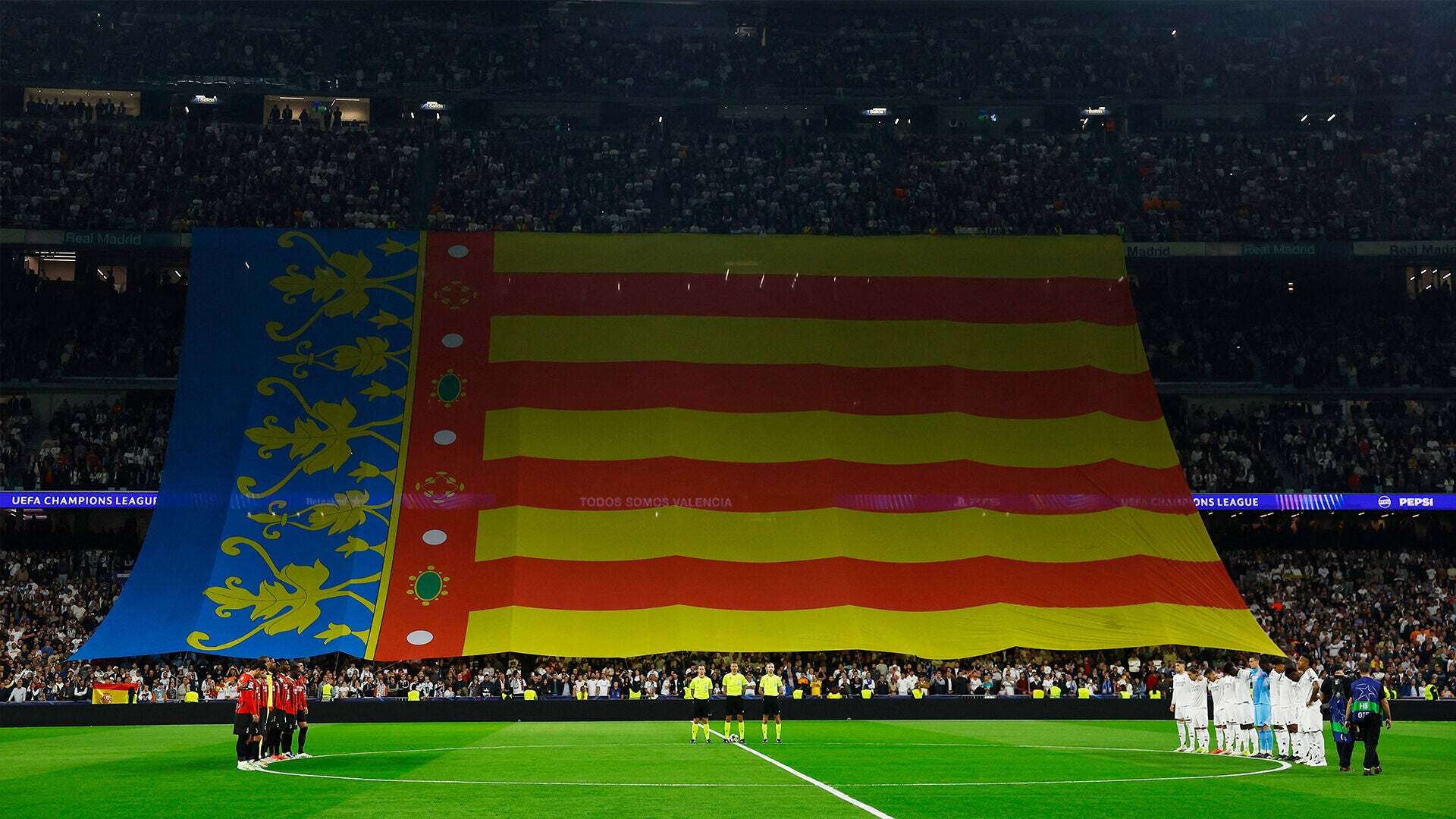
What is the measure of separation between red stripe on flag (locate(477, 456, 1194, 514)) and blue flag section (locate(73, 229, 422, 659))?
2884 millimetres

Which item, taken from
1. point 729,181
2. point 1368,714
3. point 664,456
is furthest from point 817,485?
point 1368,714

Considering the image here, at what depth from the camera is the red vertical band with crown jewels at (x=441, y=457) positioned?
39219mm

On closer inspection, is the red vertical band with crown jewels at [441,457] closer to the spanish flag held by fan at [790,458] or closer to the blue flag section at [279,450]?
the spanish flag held by fan at [790,458]

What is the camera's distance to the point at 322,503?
41656mm

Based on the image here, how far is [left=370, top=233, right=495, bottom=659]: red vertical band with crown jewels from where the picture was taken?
39.2 meters

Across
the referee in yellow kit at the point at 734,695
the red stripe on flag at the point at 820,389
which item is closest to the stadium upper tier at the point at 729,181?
the red stripe on flag at the point at 820,389

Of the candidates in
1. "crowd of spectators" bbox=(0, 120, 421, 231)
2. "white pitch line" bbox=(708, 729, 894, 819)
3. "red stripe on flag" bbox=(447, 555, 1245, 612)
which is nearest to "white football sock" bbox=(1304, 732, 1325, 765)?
"white pitch line" bbox=(708, 729, 894, 819)

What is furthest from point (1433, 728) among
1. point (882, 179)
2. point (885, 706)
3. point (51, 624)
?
point (51, 624)

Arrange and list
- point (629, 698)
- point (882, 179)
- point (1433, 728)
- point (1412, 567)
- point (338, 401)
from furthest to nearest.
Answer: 1. point (882, 179)
2. point (1412, 567)
3. point (338, 401)
4. point (629, 698)
5. point (1433, 728)

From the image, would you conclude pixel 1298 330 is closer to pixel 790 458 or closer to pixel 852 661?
pixel 852 661

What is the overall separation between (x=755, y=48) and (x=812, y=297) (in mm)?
20695

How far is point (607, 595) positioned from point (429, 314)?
1141cm

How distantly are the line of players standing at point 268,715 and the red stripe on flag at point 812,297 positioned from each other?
808 inches

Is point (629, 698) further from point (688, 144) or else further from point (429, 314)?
point (688, 144)
